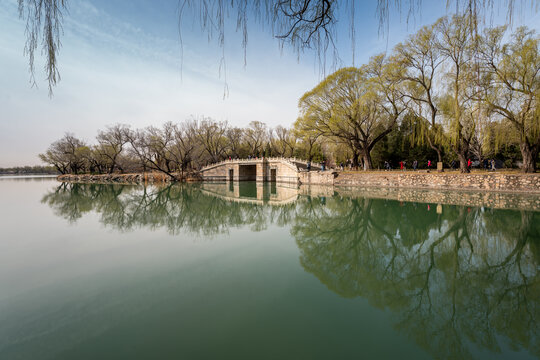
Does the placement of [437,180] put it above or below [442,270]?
above

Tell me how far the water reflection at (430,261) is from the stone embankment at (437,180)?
7.35m

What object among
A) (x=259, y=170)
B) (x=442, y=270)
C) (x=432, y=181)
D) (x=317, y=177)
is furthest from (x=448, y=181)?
(x=259, y=170)

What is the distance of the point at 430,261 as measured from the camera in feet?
18.1

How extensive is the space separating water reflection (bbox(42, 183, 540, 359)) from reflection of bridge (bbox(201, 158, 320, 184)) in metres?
19.4

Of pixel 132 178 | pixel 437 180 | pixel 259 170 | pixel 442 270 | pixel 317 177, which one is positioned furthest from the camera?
pixel 132 178

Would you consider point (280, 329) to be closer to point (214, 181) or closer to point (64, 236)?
point (64, 236)

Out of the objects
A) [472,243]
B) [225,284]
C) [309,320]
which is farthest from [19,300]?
[472,243]

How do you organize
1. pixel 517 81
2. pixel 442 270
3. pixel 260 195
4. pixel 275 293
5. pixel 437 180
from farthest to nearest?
1. pixel 260 195
2. pixel 437 180
3. pixel 517 81
4. pixel 442 270
5. pixel 275 293

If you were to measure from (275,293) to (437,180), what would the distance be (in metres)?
20.0

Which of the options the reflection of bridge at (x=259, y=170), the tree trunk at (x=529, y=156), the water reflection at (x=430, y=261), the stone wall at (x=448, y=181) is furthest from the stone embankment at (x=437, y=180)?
the water reflection at (x=430, y=261)

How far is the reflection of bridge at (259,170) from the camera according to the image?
31.2 m

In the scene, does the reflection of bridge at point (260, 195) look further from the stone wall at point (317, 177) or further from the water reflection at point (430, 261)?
the water reflection at point (430, 261)

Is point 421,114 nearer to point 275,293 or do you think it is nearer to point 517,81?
point 517,81

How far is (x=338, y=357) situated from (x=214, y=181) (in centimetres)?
3520
